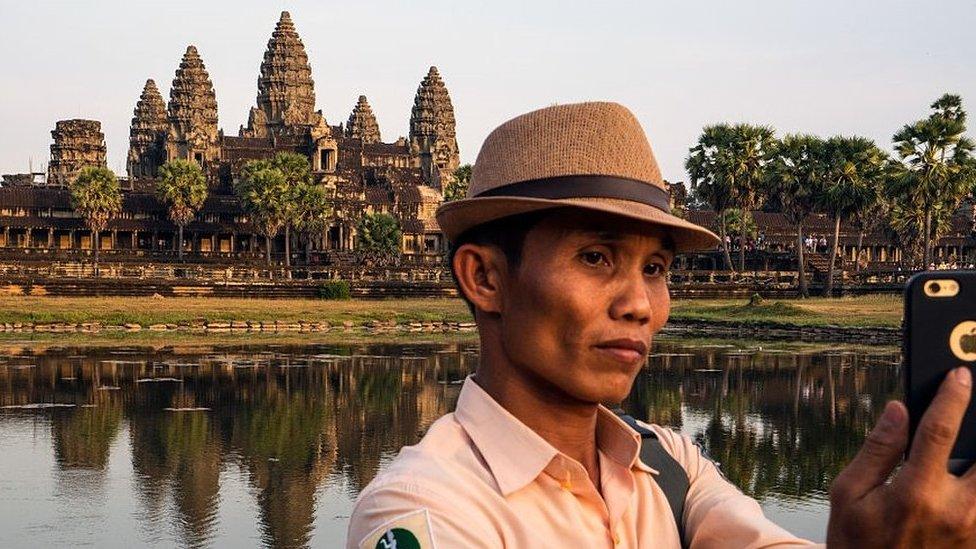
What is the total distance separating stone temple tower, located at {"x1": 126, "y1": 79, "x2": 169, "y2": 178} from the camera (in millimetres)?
133625

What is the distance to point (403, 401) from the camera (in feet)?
93.7

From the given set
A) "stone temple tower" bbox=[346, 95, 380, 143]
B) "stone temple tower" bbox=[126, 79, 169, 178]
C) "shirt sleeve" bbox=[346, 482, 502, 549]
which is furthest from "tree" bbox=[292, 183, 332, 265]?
"shirt sleeve" bbox=[346, 482, 502, 549]

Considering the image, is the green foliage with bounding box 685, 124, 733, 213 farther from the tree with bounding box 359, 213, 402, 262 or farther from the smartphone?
the smartphone

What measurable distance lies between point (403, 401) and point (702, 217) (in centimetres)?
8180

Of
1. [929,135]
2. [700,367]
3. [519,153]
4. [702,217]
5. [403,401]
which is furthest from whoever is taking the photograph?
[702,217]

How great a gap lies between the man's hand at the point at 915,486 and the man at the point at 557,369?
30.3 inches

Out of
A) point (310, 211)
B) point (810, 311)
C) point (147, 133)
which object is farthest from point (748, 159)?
point (147, 133)

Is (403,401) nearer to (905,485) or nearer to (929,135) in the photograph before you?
(905,485)

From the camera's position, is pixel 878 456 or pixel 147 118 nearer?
pixel 878 456

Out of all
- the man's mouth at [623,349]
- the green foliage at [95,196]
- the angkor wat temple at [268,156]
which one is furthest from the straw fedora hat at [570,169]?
the green foliage at [95,196]

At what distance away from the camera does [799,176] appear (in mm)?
70000

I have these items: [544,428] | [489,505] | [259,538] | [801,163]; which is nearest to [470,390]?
[544,428]

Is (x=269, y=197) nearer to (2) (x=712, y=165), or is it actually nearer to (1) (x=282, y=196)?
(1) (x=282, y=196)

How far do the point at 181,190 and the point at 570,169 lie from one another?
93.9 m
